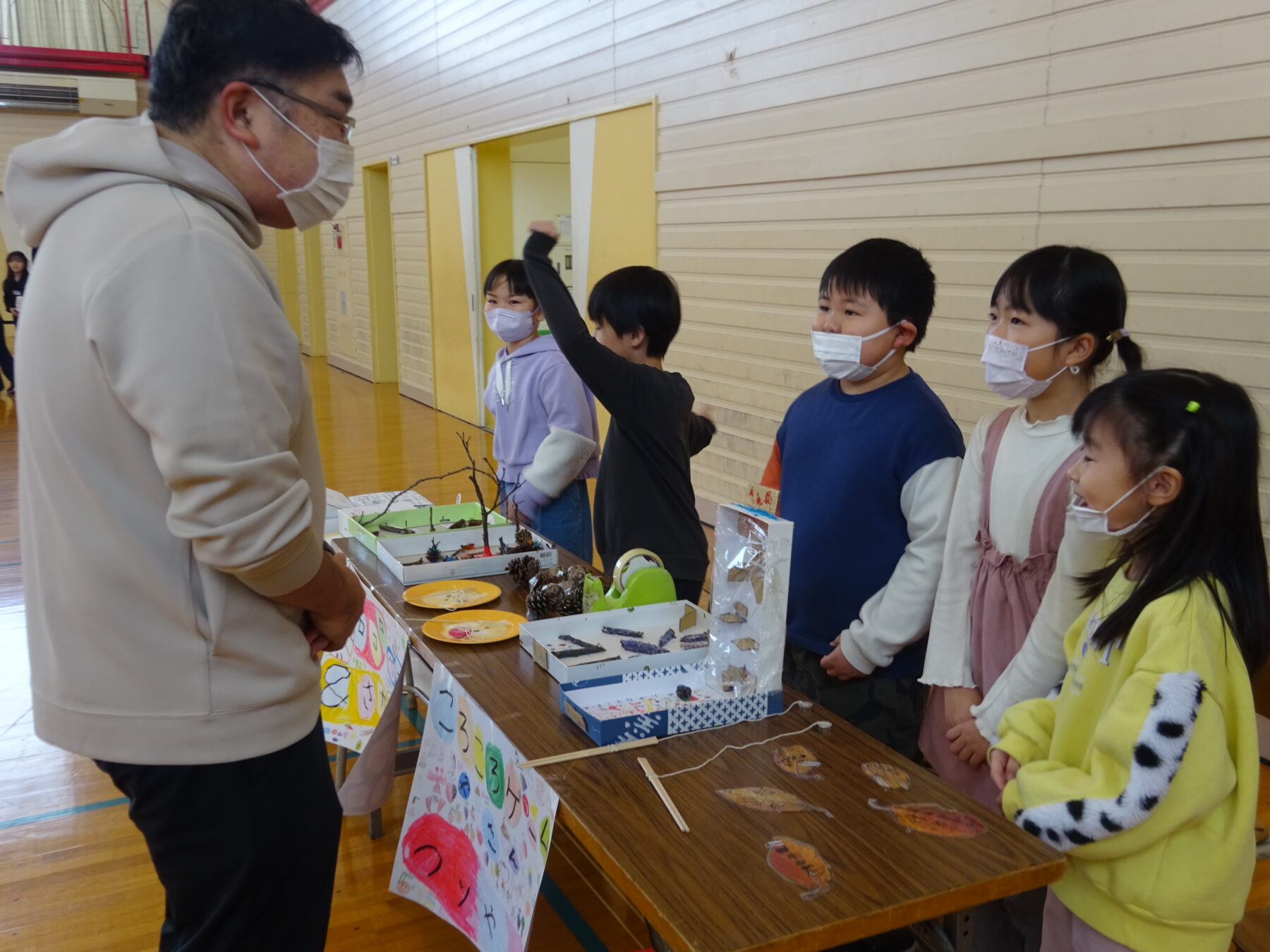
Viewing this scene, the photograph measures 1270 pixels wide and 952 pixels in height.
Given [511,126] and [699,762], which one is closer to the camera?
[699,762]

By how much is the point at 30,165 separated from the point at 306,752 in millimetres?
772

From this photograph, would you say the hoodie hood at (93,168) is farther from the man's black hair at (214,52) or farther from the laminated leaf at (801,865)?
the laminated leaf at (801,865)

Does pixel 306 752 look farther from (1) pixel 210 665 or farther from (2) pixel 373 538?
(2) pixel 373 538

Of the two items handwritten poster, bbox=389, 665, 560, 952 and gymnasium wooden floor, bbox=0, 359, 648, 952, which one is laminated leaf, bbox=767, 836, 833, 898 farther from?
gymnasium wooden floor, bbox=0, 359, 648, 952

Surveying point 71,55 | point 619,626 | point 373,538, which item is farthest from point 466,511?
point 71,55

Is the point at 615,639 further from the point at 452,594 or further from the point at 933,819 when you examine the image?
the point at 933,819

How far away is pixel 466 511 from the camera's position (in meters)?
2.79

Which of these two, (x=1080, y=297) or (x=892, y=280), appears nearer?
(x=1080, y=297)

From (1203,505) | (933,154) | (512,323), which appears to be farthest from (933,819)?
(933,154)

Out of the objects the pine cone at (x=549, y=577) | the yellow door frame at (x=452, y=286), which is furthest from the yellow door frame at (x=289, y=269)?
the pine cone at (x=549, y=577)

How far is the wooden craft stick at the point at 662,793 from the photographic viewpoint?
4.04 feet

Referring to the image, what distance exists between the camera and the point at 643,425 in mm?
2287

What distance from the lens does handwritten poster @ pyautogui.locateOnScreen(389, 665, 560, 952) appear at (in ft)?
4.83

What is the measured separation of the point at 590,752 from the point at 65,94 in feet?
48.3
